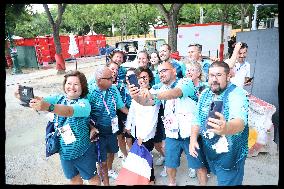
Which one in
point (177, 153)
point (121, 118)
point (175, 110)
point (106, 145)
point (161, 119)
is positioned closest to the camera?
point (175, 110)

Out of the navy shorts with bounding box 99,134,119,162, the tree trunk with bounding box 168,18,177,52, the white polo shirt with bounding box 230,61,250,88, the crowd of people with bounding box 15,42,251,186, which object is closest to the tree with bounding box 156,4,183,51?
the tree trunk with bounding box 168,18,177,52

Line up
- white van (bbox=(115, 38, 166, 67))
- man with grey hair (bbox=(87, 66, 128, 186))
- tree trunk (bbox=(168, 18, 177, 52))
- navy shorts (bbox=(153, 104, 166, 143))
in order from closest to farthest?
man with grey hair (bbox=(87, 66, 128, 186)), navy shorts (bbox=(153, 104, 166, 143)), white van (bbox=(115, 38, 166, 67)), tree trunk (bbox=(168, 18, 177, 52))

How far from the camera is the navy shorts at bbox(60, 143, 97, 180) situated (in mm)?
2510

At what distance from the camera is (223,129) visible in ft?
5.98

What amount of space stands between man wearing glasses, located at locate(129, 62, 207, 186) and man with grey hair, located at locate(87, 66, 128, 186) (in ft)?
1.07

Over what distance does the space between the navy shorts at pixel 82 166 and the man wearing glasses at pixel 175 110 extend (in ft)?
2.24

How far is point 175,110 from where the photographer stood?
2.79 m

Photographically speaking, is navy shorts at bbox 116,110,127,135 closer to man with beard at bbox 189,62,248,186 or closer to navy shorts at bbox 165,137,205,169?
navy shorts at bbox 165,137,205,169

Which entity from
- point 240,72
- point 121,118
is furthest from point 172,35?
point 121,118

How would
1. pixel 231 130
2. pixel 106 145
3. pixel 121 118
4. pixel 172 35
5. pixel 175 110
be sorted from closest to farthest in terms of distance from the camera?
pixel 231 130 < pixel 175 110 < pixel 106 145 < pixel 121 118 < pixel 172 35

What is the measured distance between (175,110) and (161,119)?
0.39 metres

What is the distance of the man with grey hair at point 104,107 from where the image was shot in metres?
2.82

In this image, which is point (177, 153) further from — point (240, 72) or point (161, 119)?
point (240, 72)
